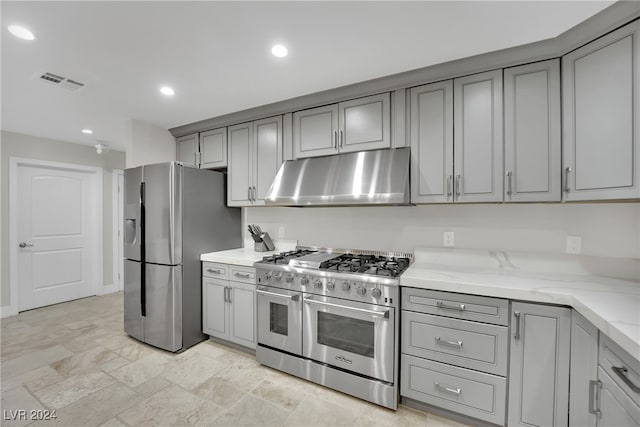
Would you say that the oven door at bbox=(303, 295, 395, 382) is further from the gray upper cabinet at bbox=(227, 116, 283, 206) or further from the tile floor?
the gray upper cabinet at bbox=(227, 116, 283, 206)

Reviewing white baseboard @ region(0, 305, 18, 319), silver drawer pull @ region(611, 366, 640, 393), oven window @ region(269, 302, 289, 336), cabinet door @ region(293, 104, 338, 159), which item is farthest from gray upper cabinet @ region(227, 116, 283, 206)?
white baseboard @ region(0, 305, 18, 319)

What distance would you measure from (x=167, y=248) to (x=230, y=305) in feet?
2.81

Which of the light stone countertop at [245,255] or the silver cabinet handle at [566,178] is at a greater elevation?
the silver cabinet handle at [566,178]

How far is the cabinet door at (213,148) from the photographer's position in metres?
3.22

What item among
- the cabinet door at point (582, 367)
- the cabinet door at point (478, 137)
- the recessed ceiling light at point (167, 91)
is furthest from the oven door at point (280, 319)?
the recessed ceiling light at point (167, 91)

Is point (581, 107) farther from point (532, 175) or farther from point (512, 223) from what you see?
point (512, 223)

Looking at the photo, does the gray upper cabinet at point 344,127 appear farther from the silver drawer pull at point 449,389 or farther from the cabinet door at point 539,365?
the silver drawer pull at point 449,389

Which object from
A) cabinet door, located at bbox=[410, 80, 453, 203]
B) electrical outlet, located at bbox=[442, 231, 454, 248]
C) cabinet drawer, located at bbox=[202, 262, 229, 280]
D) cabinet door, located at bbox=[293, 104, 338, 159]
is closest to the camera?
cabinet door, located at bbox=[410, 80, 453, 203]

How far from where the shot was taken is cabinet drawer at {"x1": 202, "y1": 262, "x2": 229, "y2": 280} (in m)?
2.78

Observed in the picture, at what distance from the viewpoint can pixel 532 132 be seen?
1.85 metres

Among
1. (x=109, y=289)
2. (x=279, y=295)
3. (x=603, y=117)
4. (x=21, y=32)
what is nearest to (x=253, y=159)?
(x=279, y=295)

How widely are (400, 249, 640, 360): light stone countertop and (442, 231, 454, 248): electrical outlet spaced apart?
5cm

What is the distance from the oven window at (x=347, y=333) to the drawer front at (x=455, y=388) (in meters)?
0.27

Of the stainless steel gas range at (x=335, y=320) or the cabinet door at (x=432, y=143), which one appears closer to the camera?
the stainless steel gas range at (x=335, y=320)
